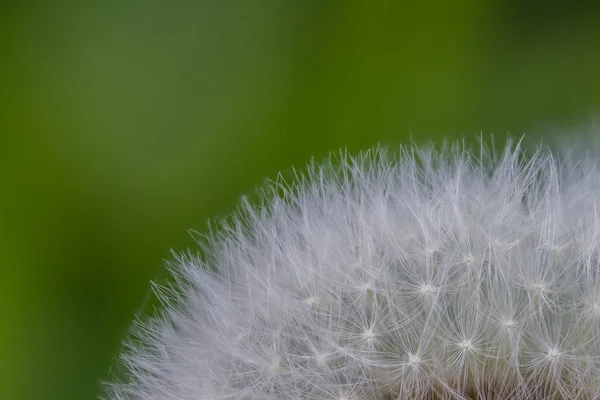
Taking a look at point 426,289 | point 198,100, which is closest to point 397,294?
point 426,289

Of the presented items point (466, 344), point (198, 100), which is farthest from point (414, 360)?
point (198, 100)

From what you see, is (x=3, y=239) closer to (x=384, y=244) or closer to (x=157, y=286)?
(x=157, y=286)

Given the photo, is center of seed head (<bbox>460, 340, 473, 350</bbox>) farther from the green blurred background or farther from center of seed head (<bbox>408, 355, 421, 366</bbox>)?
the green blurred background

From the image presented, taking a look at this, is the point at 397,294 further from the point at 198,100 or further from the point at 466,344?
the point at 198,100

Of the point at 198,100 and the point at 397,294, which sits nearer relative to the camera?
the point at 397,294

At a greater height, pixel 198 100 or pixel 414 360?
pixel 198 100

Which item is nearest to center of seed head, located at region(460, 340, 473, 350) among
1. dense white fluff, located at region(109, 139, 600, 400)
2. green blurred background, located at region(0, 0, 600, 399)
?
dense white fluff, located at region(109, 139, 600, 400)
